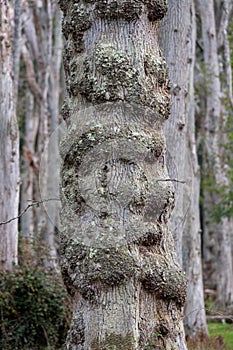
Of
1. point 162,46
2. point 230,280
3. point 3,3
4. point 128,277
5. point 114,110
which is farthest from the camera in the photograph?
point 230,280

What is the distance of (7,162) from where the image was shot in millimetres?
10938

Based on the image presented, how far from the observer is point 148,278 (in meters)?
4.29

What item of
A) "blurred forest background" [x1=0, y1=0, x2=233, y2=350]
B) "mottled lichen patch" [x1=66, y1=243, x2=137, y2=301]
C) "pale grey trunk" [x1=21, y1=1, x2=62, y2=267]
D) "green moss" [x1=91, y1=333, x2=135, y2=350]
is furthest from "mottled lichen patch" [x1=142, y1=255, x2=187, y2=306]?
"pale grey trunk" [x1=21, y1=1, x2=62, y2=267]

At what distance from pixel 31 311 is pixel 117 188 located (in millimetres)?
5658

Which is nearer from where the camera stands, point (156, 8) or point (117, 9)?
point (117, 9)

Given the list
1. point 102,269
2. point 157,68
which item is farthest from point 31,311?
point 157,68

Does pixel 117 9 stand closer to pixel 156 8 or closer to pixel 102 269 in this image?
pixel 156 8

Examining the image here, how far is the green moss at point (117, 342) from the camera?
13.6 ft

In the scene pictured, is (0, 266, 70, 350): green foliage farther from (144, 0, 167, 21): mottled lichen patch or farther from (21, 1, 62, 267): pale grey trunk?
(21, 1, 62, 267): pale grey trunk

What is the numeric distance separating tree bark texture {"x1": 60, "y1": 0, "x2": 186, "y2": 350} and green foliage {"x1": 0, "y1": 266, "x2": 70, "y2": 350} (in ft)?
16.0

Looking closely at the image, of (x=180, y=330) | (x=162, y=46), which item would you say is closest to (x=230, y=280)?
(x=162, y=46)

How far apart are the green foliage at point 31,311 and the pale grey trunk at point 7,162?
55 cm

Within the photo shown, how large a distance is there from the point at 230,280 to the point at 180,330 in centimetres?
1406

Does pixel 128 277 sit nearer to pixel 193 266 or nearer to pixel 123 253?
pixel 123 253
